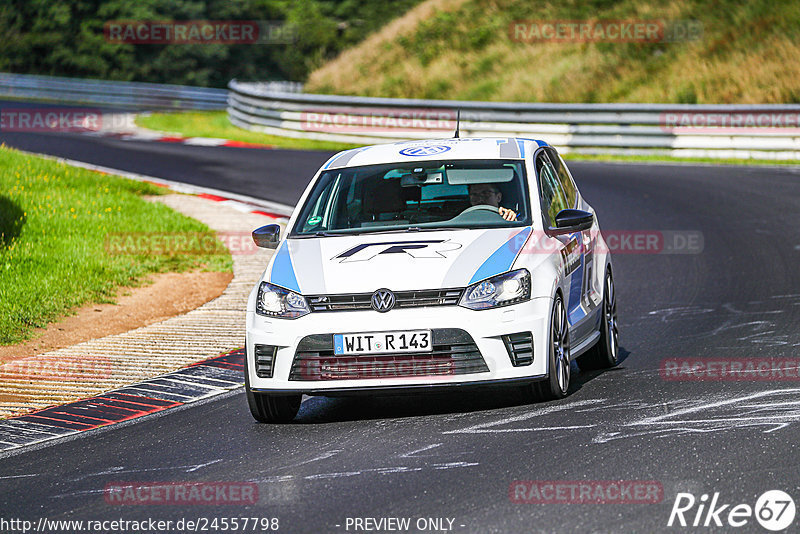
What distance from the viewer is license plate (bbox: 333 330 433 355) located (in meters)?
7.32

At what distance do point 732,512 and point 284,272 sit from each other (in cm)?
334

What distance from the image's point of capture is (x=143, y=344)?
10.8 metres

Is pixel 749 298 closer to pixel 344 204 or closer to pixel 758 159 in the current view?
pixel 344 204

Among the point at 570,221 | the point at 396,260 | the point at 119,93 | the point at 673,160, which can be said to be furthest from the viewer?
the point at 119,93

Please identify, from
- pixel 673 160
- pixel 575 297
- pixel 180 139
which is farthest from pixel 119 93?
pixel 575 297

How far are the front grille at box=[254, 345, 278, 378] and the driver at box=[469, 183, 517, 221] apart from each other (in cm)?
185

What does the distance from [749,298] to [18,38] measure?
51.4 metres

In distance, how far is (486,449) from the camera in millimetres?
6758

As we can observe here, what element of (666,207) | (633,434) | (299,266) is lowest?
(666,207)

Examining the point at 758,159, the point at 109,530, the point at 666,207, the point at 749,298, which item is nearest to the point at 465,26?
the point at 758,159

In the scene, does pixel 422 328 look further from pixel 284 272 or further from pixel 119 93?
pixel 119 93

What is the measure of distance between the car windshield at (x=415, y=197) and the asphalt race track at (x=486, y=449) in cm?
116

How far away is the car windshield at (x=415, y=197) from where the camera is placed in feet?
27.8

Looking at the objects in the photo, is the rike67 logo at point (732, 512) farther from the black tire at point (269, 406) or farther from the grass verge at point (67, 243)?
the grass verge at point (67, 243)
